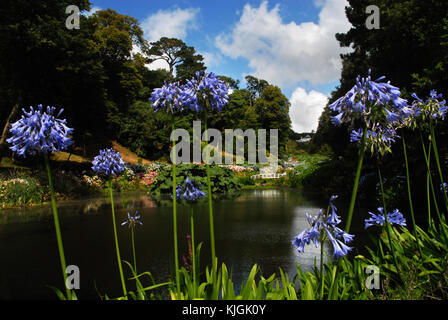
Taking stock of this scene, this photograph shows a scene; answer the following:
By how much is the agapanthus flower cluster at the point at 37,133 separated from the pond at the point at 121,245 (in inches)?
50.7

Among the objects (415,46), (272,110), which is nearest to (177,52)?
(272,110)

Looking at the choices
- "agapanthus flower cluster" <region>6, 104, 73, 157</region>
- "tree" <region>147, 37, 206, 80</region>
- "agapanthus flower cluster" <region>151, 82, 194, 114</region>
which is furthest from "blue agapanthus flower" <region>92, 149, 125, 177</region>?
"tree" <region>147, 37, 206, 80</region>

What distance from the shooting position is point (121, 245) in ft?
17.9

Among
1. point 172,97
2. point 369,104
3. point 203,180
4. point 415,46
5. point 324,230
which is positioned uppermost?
point 415,46

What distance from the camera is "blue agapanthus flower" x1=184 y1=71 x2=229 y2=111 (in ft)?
8.10

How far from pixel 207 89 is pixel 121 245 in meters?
3.89

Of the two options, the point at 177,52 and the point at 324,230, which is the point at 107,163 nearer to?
the point at 324,230

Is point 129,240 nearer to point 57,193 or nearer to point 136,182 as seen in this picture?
point 57,193

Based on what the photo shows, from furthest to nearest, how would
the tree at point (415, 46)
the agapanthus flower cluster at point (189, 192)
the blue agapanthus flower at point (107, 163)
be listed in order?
the tree at point (415, 46)
the blue agapanthus flower at point (107, 163)
the agapanthus flower cluster at point (189, 192)

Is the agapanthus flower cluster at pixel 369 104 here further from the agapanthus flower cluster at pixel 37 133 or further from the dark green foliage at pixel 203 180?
the dark green foliage at pixel 203 180

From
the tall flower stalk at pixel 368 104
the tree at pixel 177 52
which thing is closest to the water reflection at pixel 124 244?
the tall flower stalk at pixel 368 104

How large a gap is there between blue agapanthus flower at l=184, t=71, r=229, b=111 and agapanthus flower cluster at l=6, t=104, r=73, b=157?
920 millimetres

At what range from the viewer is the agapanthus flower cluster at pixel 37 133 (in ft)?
6.54
